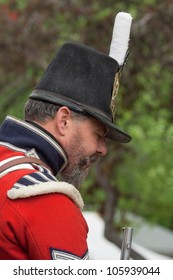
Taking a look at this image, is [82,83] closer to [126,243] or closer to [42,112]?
[42,112]

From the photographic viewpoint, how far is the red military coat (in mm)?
2598

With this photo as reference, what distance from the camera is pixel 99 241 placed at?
796 cm

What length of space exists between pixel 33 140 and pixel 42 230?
0.35 metres

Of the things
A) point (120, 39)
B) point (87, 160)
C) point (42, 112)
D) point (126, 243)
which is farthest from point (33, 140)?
point (120, 39)

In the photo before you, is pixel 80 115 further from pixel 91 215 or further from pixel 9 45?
pixel 91 215

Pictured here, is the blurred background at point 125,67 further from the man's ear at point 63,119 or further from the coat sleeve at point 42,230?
the coat sleeve at point 42,230

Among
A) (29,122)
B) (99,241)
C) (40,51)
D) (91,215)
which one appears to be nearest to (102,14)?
(40,51)

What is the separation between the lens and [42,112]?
2.88 metres

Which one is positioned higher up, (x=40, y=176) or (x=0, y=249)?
(x=40, y=176)
